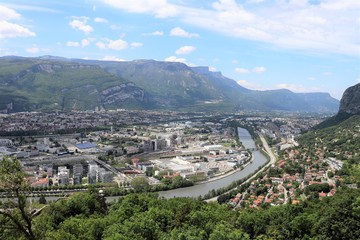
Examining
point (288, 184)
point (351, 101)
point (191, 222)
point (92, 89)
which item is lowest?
point (288, 184)

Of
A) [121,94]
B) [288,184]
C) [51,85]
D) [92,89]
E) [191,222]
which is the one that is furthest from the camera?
[121,94]

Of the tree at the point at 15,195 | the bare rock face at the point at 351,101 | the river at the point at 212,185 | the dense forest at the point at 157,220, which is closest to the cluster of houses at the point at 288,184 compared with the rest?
the river at the point at 212,185

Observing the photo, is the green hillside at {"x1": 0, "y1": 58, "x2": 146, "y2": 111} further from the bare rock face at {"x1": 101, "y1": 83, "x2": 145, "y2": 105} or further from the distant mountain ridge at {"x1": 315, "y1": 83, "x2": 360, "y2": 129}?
the distant mountain ridge at {"x1": 315, "y1": 83, "x2": 360, "y2": 129}

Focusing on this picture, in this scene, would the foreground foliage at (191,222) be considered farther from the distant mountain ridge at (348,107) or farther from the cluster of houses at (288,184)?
the distant mountain ridge at (348,107)

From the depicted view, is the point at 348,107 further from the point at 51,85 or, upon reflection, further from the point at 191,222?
the point at 51,85

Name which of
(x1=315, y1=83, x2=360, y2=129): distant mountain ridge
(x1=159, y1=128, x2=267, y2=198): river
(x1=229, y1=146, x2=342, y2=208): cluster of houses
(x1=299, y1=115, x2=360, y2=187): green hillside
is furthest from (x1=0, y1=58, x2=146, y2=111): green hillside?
(x1=229, y1=146, x2=342, y2=208): cluster of houses

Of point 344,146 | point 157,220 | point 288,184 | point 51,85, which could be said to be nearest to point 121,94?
point 51,85
